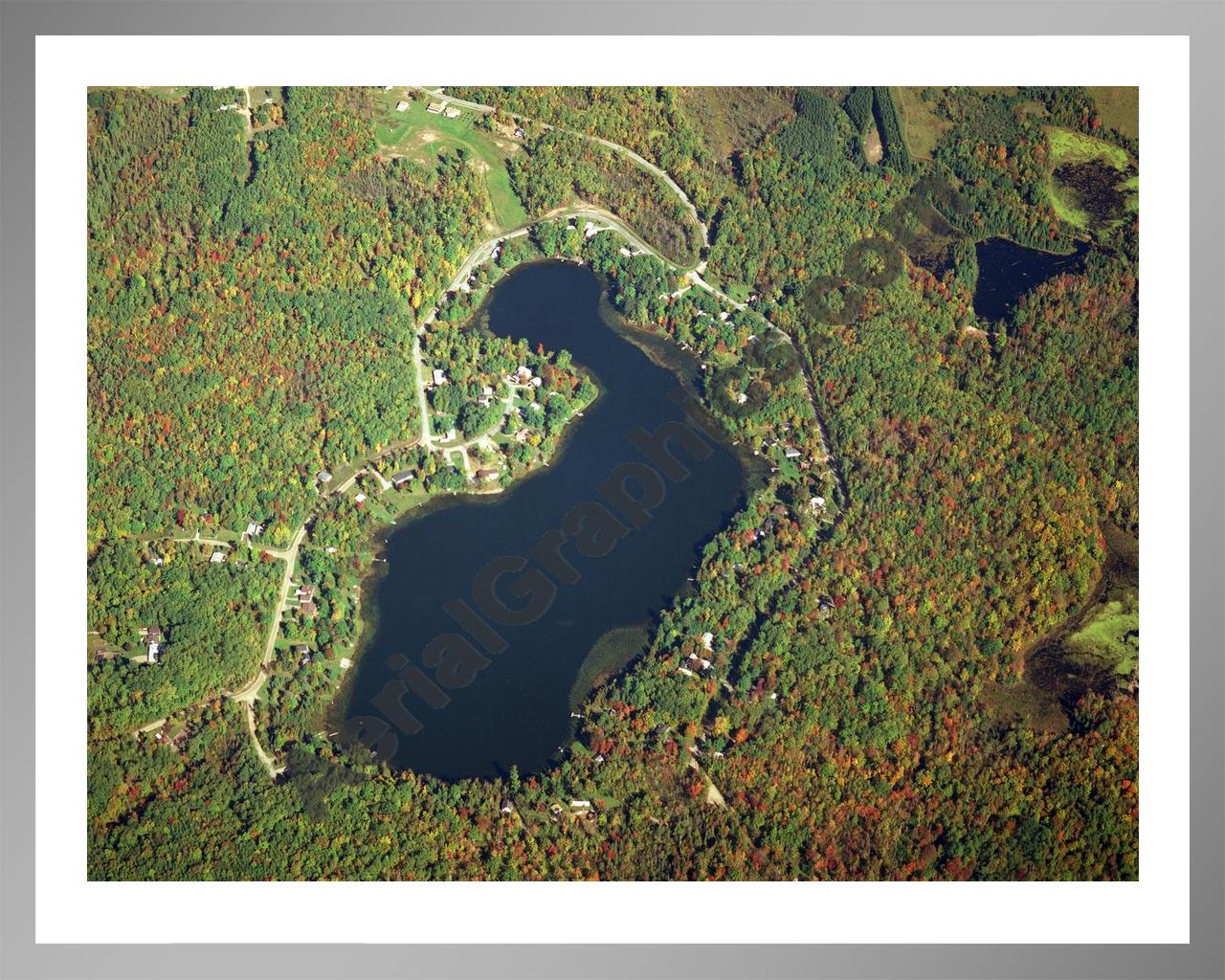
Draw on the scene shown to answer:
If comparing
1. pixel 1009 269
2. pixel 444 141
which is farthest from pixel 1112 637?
pixel 444 141

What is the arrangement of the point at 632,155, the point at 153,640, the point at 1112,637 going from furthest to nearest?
1. the point at 632,155
2. the point at 1112,637
3. the point at 153,640

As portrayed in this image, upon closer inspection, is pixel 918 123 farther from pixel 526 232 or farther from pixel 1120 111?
pixel 526 232

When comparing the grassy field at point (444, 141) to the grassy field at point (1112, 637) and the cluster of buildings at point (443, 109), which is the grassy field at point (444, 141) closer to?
the cluster of buildings at point (443, 109)

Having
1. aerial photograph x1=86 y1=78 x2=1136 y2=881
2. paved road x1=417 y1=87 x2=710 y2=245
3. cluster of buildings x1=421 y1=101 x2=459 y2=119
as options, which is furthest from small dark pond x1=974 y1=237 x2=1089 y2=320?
cluster of buildings x1=421 y1=101 x2=459 y2=119

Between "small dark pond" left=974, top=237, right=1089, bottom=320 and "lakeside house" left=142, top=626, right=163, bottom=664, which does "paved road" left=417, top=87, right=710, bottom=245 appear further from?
"lakeside house" left=142, top=626, right=163, bottom=664
